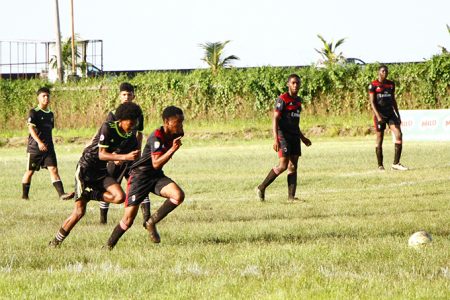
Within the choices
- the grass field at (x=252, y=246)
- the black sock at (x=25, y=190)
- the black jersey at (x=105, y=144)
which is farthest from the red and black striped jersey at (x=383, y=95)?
the black jersey at (x=105, y=144)

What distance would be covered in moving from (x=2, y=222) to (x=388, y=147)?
71.6 feet

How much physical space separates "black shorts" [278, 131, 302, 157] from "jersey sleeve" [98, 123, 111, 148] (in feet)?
19.6

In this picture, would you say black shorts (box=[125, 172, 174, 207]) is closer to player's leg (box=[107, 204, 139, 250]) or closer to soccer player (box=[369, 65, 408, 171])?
player's leg (box=[107, 204, 139, 250])

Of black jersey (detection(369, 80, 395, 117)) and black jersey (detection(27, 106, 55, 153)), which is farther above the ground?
black jersey (detection(369, 80, 395, 117))

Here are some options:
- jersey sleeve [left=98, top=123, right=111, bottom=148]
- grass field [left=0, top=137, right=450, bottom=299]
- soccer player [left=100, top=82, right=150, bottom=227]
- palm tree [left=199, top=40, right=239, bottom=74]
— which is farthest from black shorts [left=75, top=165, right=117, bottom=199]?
palm tree [left=199, top=40, right=239, bottom=74]

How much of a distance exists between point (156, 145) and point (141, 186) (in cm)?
54

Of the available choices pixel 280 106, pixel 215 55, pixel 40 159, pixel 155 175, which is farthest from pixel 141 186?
pixel 215 55

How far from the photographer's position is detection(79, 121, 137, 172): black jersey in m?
11.3

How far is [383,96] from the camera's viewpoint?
2212cm

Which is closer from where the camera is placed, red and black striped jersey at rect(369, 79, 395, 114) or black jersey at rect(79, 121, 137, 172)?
black jersey at rect(79, 121, 137, 172)

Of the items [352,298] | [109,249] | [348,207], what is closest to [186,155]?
[348,207]

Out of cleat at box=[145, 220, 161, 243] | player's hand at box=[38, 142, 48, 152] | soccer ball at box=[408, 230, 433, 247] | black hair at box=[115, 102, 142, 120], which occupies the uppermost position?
black hair at box=[115, 102, 142, 120]

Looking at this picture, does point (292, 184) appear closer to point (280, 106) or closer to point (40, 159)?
point (280, 106)

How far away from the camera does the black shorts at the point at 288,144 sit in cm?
1692
